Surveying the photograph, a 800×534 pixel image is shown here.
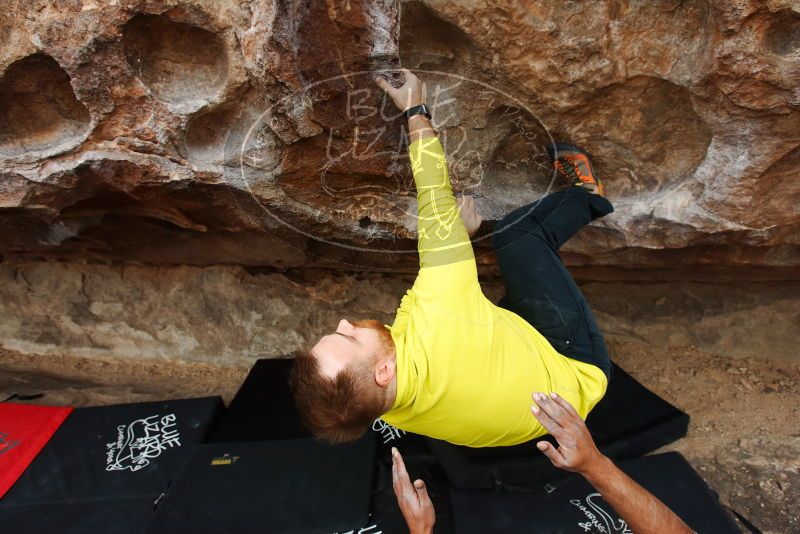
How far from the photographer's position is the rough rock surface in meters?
1.32

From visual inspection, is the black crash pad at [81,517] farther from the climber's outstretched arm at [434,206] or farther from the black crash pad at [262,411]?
the climber's outstretched arm at [434,206]

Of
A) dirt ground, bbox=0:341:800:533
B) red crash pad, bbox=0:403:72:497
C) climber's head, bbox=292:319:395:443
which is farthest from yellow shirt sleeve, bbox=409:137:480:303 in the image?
red crash pad, bbox=0:403:72:497

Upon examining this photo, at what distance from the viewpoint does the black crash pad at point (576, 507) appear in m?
1.64

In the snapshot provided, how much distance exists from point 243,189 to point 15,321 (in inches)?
72.8

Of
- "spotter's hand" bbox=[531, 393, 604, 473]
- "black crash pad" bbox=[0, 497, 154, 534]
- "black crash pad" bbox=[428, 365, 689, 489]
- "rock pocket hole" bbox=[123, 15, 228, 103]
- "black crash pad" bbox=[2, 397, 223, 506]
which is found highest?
"rock pocket hole" bbox=[123, 15, 228, 103]

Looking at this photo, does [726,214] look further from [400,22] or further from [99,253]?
[99,253]

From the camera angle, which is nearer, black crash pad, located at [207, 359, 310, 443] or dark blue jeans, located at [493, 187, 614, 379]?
dark blue jeans, located at [493, 187, 614, 379]

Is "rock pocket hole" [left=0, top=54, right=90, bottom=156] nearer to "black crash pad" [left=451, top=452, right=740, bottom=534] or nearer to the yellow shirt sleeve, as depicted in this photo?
the yellow shirt sleeve

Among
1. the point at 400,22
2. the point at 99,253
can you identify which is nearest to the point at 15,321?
the point at 99,253

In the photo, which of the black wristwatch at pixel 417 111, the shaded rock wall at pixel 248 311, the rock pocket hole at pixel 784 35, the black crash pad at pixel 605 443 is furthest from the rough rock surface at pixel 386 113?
the black crash pad at pixel 605 443

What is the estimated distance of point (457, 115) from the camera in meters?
1.58

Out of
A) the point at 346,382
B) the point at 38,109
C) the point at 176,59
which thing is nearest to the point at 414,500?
the point at 346,382

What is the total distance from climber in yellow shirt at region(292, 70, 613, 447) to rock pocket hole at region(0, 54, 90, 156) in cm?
92

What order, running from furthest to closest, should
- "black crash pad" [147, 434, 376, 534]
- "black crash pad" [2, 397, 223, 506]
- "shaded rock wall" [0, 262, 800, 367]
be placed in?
"shaded rock wall" [0, 262, 800, 367]
"black crash pad" [2, 397, 223, 506]
"black crash pad" [147, 434, 376, 534]
